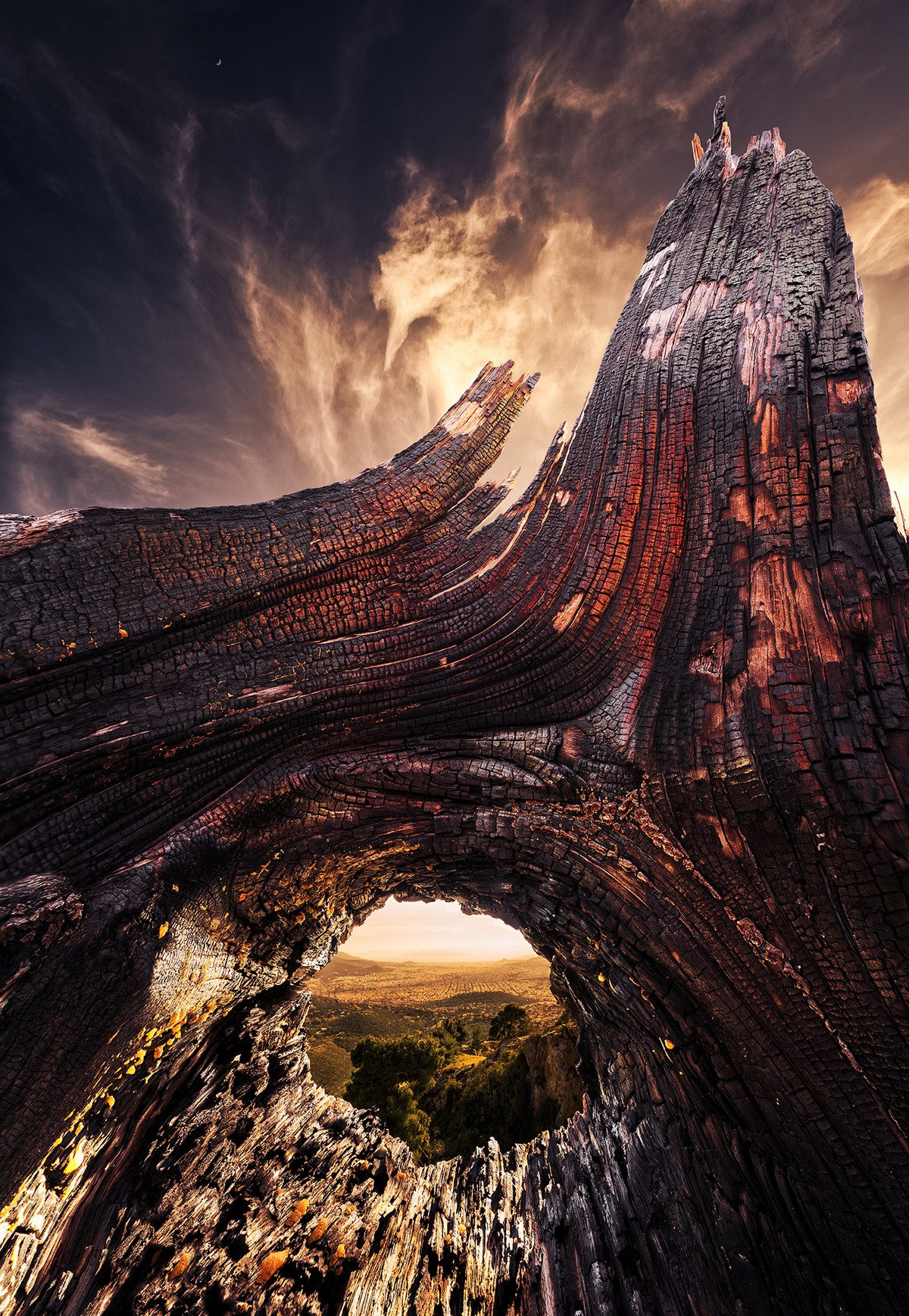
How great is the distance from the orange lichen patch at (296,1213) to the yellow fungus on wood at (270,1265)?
0.42 feet

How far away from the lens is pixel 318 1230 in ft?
10.9

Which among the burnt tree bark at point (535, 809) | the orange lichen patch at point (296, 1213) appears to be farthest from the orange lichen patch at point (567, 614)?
the orange lichen patch at point (296, 1213)

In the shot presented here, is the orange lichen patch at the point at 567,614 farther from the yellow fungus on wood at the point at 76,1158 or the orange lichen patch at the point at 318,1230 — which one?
the orange lichen patch at the point at 318,1230

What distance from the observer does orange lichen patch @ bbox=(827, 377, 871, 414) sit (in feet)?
8.42

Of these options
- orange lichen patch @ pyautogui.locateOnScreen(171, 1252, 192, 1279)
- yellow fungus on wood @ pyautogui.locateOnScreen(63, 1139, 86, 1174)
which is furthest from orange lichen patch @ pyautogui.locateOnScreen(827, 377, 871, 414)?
orange lichen patch @ pyautogui.locateOnScreen(171, 1252, 192, 1279)

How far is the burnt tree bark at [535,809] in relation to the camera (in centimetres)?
229

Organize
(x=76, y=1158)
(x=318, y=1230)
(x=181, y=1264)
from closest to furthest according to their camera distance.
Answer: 1. (x=76, y=1158)
2. (x=181, y=1264)
3. (x=318, y=1230)

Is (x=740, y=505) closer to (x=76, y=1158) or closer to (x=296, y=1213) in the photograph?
(x=76, y=1158)

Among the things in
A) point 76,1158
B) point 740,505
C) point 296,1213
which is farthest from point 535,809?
point 296,1213

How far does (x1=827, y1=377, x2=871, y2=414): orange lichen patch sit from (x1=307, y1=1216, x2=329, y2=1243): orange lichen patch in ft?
18.4

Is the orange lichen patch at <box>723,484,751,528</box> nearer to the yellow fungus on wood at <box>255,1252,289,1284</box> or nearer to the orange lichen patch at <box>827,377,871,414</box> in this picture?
the orange lichen patch at <box>827,377,871,414</box>

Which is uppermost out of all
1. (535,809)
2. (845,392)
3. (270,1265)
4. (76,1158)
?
(845,392)

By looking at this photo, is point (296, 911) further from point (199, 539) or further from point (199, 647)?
point (199, 539)

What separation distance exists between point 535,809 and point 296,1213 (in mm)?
3171
